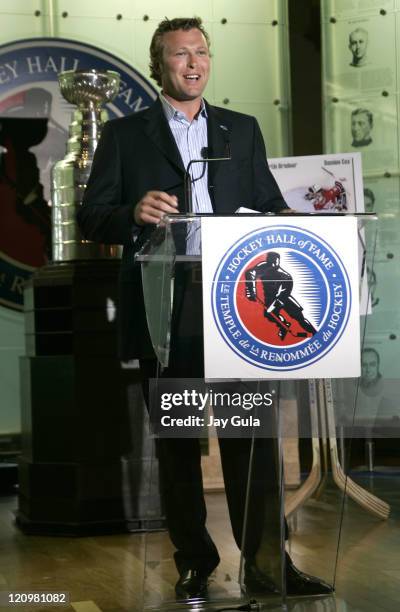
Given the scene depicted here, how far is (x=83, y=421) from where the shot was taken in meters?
3.71

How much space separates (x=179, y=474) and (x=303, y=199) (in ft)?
6.97

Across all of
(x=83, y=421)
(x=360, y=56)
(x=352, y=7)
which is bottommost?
(x=83, y=421)

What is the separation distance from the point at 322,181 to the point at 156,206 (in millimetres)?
2043

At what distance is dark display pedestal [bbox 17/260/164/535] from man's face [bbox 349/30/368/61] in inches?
82.7

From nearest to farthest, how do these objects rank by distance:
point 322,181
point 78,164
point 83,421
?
point 83,421
point 78,164
point 322,181

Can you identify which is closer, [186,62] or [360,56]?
[186,62]

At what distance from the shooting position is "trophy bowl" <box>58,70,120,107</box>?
397 centimetres

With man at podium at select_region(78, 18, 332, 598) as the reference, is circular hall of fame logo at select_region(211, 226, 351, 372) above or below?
below

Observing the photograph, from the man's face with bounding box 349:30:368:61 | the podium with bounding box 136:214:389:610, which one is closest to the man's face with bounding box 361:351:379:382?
the podium with bounding box 136:214:389:610

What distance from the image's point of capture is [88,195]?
108 inches

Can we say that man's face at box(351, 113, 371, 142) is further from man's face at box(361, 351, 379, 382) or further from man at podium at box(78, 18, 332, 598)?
man's face at box(361, 351, 379, 382)

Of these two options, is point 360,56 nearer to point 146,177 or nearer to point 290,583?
point 146,177

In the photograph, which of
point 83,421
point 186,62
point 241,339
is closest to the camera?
point 241,339

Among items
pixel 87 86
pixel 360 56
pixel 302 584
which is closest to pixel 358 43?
pixel 360 56
